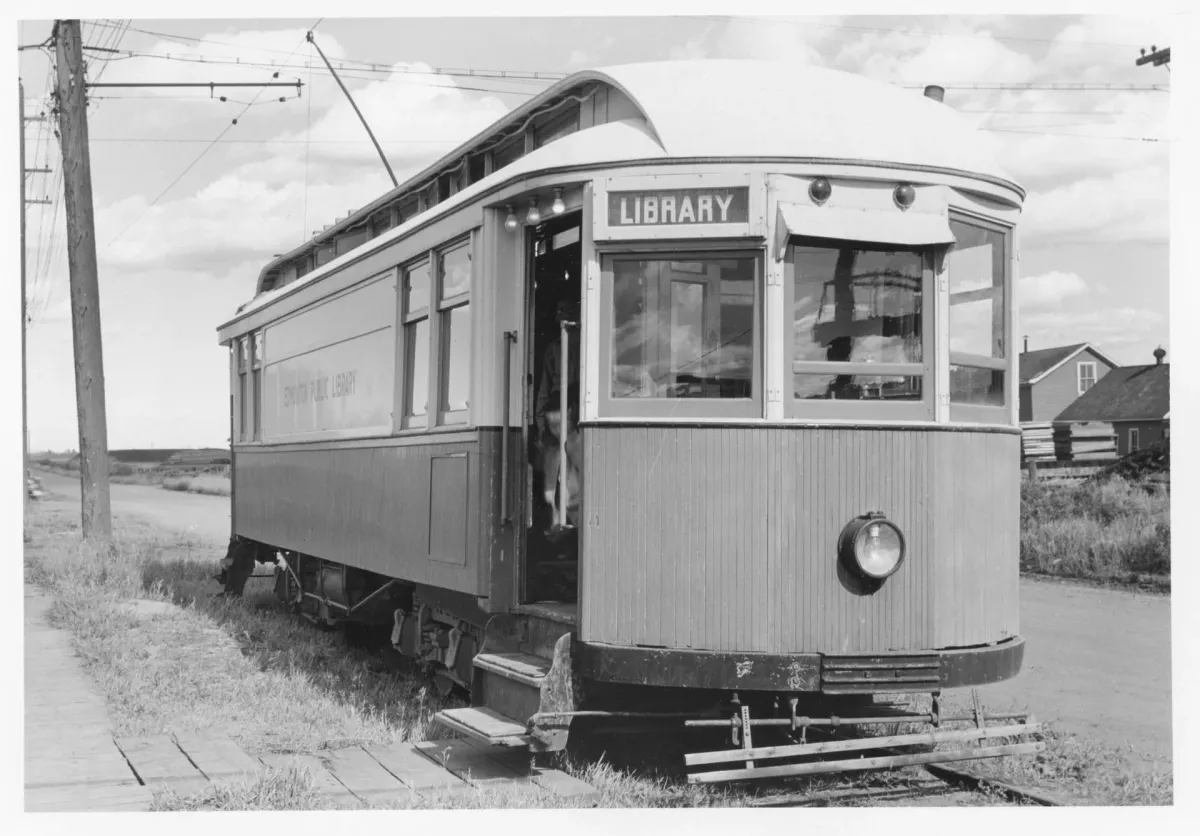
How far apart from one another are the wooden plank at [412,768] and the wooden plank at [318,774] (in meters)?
0.28

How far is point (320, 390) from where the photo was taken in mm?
10078

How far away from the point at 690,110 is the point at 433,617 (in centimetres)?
369

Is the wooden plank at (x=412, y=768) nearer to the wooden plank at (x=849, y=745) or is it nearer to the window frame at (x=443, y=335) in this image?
the wooden plank at (x=849, y=745)

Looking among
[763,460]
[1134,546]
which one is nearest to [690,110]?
[763,460]

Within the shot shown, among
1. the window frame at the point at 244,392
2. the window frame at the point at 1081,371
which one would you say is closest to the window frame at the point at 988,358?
the window frame at the point at 244,392

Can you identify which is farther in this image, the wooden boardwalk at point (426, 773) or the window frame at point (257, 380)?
the window frame at point (257, 380)

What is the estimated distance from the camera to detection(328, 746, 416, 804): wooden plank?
6020 mm

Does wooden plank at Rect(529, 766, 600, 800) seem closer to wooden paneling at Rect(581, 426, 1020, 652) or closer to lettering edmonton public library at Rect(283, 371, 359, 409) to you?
wooden paneling at Rect(581, 426, 1020, 652)

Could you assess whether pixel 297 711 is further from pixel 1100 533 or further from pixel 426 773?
pixel 1100 533

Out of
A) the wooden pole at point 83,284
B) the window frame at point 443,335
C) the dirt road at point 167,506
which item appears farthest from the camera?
the dirt road at point 167,506

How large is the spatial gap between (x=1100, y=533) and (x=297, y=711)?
10896 millimetres

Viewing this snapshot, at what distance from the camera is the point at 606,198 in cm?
594

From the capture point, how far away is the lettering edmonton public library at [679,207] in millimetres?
5785

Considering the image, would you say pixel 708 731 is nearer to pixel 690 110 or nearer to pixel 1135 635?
pixel 690 110
